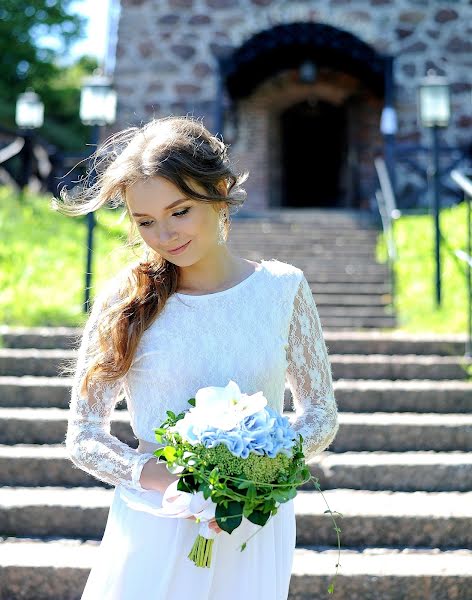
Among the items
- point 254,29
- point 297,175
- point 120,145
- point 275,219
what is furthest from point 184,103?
point 120,145

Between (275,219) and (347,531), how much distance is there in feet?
20.6

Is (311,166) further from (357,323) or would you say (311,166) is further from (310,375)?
(310,375)

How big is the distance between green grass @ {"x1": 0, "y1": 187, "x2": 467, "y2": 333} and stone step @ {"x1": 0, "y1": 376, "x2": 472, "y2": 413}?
68 cm

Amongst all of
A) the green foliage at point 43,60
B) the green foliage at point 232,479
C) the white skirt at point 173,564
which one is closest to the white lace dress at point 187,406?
the white skirt at point 173,564

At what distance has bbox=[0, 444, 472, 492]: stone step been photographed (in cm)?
373

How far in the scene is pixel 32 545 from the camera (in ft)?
10.6

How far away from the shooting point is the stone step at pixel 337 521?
334cm

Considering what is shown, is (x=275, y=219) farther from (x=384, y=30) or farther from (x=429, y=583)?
(x=429, y=583)

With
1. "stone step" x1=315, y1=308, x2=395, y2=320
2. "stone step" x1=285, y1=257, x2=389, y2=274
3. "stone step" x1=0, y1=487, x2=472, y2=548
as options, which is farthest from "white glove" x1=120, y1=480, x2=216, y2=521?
"stone step" x1=285, y1=257, x2=389, y2=274

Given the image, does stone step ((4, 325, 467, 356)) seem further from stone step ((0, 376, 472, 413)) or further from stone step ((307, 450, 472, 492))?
stone step ((307, 450, 472, 492))

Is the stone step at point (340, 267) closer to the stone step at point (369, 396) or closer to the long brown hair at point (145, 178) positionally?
the stone step at point (369, 396)

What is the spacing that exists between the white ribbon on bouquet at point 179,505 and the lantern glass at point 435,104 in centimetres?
582

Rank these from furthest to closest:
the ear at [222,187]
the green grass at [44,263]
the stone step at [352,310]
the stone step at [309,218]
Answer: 1. the stone step at [309,218]
2. the stone step at [352,310]
3. the green grass at [44,263]
4. the ear at [222,187]

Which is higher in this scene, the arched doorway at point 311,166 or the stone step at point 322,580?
the arched doorway at point 311,166
